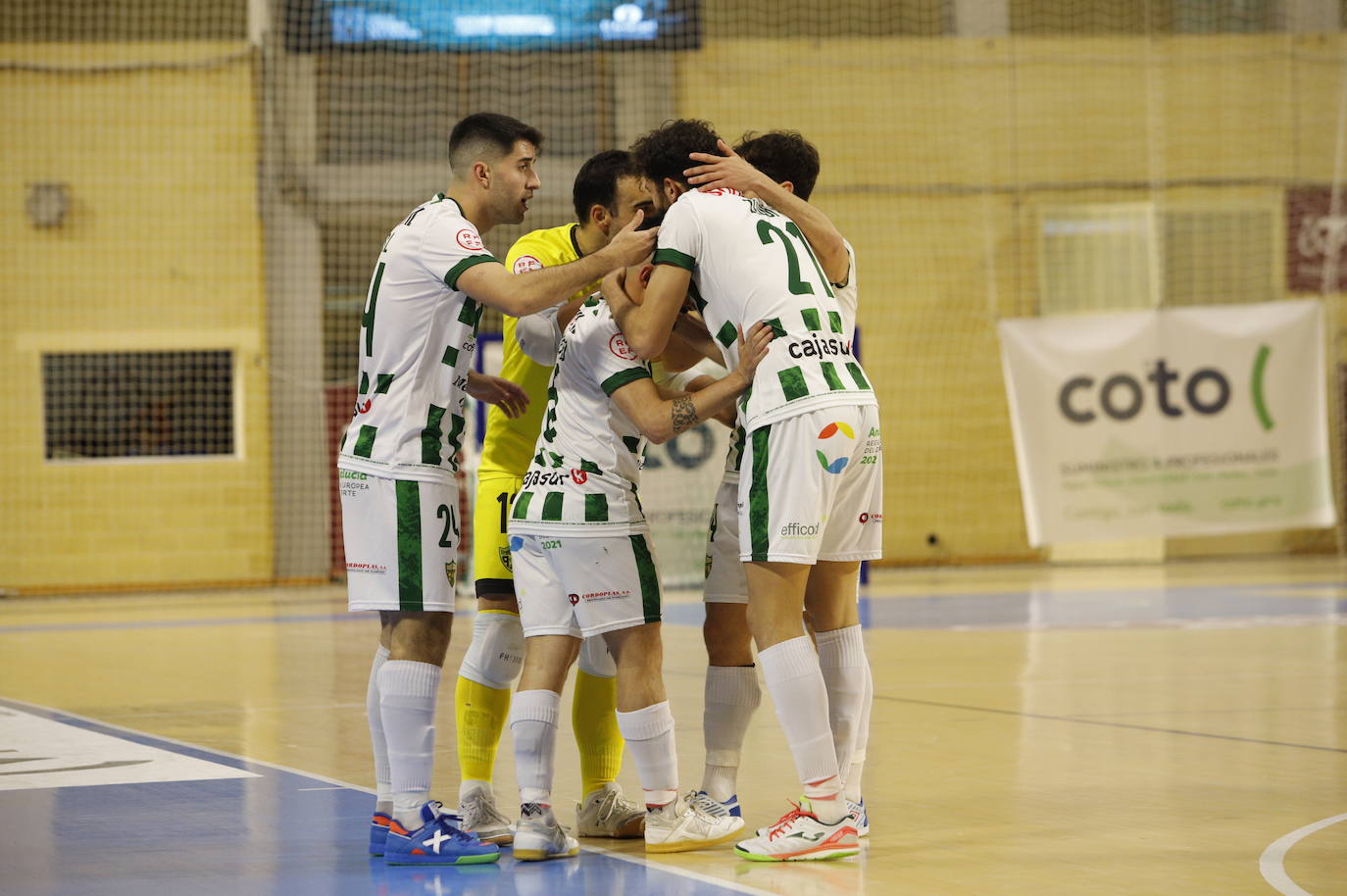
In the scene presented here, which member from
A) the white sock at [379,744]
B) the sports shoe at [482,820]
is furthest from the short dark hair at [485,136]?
the sports shoe at [482,820]

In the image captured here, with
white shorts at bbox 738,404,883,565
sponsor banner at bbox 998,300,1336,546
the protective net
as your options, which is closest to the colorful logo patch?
white shorts at bbox 738,404,883,565

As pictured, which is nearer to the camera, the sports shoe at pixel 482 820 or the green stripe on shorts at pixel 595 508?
the green stripe on shorts at pixel 595 508

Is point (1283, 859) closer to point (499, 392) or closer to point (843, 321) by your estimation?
point (843, 321)

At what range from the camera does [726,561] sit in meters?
4.20

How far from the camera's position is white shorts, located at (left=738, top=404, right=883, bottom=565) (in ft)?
12.4

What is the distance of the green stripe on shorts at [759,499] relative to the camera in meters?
3.80

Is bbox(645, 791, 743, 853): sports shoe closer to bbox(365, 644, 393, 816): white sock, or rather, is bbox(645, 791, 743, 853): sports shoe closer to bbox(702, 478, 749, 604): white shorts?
bbox(702, 478, 749, 604): white shorts

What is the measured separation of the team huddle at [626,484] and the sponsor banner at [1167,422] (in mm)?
10952

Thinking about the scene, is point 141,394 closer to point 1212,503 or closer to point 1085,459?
point 1085,459

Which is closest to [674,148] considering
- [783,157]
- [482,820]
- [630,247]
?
[630,247]

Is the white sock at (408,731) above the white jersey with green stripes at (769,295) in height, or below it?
below

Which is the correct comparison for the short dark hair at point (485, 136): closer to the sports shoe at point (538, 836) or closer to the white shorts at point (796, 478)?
the white shorts at point (796, 478)

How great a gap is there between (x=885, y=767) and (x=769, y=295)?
199 centimetres

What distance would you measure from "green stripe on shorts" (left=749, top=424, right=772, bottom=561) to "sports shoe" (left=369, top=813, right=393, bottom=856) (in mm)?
1137
